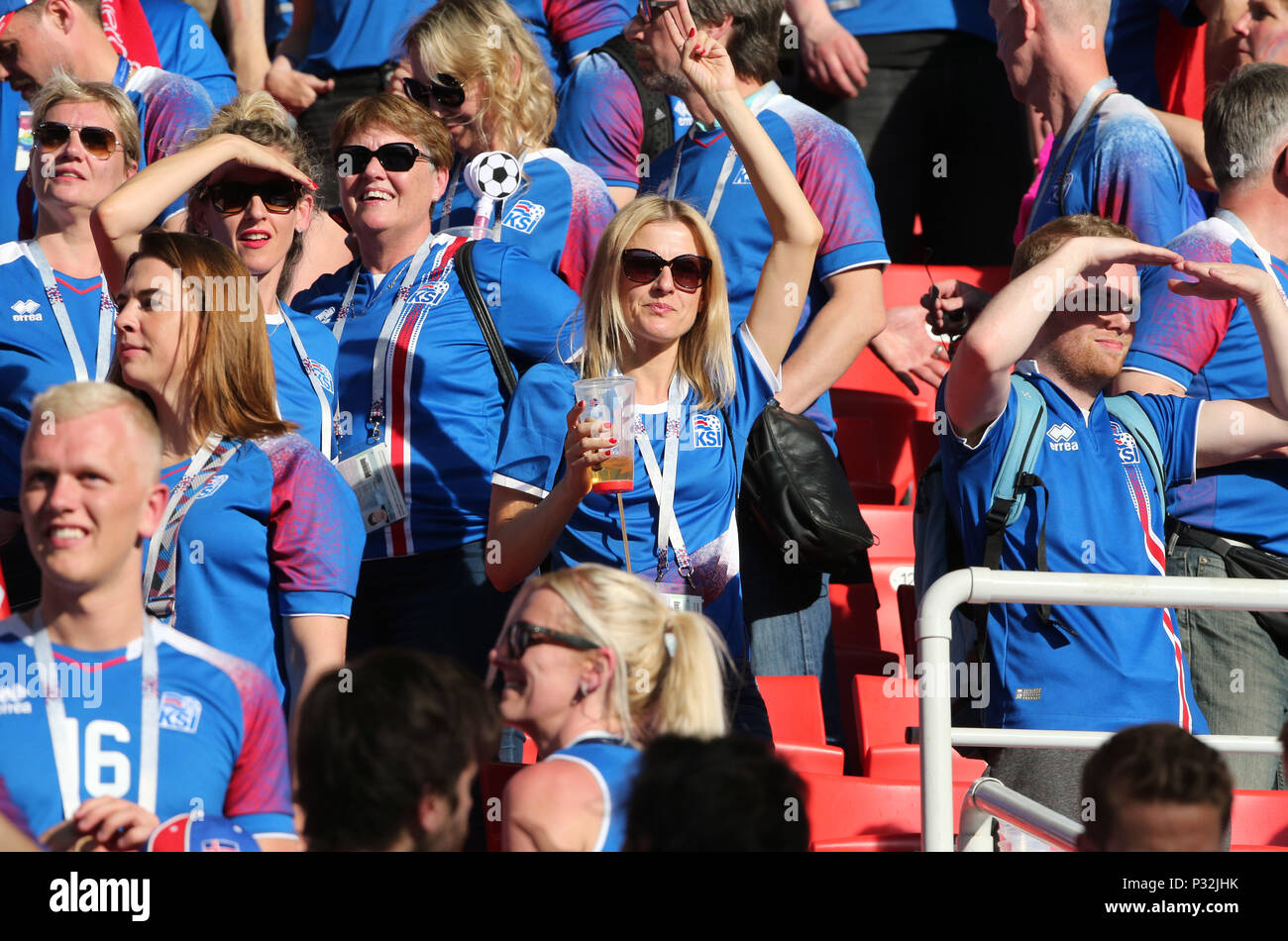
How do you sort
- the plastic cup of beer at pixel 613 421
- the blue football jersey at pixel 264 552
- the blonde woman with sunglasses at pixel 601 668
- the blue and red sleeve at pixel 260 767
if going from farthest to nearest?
the plastic cup of beer at pixel 613 421 < the blue football jersey at pixel 264 552 < the blonde woman with sunglasses at pixel 601 668 < the blue and red sleeve at pixel 260 767

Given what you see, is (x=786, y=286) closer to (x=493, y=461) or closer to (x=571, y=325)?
(x=571, y=325)

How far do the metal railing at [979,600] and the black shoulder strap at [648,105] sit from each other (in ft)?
9.88

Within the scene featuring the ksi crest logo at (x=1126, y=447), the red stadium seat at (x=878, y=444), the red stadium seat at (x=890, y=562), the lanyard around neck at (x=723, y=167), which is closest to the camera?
the ksi crest logo at (x=1126, y=447)

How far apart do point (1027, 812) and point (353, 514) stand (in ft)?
4.69

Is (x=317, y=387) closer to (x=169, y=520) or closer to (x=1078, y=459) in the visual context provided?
(x=169, y=520)

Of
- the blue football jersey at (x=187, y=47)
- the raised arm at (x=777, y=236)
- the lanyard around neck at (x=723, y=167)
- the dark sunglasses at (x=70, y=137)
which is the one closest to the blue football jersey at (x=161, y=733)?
the raised arm at (x=777, y=236)

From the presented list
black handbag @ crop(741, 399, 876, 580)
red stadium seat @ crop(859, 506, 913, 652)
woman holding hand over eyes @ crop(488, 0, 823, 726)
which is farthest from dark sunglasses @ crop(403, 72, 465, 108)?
red stadium seat @ crop(859, 506, 913, 652)

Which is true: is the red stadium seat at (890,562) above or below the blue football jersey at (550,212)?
below

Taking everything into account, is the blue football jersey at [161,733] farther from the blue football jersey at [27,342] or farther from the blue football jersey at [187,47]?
the blue football jersey at [187,47]

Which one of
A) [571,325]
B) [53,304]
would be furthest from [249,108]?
[571,325]

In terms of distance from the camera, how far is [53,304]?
163 inches

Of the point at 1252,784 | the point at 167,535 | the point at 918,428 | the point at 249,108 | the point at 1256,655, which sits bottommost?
the point at 1252,784

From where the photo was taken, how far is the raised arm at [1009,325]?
363cm

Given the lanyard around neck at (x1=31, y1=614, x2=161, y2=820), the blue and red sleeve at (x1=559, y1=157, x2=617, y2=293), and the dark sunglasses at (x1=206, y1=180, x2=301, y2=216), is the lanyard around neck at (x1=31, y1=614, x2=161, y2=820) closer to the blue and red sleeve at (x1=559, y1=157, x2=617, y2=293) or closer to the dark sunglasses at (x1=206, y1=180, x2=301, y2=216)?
the dark sunglasses at (x1=206, y1=180, x2=301, y2=216)
